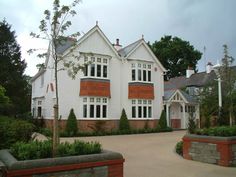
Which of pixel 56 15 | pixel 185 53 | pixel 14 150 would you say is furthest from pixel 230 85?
pixel 185 53

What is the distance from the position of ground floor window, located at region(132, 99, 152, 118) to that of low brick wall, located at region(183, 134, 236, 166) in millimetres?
14802

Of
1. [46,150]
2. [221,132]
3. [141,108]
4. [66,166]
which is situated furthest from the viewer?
[141,108]

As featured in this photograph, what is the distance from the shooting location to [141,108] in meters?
26.3

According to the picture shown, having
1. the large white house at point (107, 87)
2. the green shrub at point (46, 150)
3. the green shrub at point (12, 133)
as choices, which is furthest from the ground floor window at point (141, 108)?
the green shrub at point (46, 150)

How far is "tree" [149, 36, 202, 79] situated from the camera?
183 ft

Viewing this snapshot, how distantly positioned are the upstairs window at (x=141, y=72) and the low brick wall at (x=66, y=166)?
2010 centimetres

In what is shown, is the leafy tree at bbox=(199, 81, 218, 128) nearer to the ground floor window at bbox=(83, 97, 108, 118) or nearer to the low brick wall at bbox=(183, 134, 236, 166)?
the ground floor window at bbox=(83, 97, 108, 118)

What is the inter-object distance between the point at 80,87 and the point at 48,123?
470cm

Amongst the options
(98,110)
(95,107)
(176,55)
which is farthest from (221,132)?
(176,55)

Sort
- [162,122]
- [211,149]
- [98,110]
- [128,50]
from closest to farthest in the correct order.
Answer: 1. [211,149]
2. [98,110]
3. [162,122]
4. [128,50]

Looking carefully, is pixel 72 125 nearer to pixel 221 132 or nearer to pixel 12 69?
pixel 12 69

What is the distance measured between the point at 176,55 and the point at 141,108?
1287 inches

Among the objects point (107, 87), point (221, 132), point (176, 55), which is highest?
point (176, 55)

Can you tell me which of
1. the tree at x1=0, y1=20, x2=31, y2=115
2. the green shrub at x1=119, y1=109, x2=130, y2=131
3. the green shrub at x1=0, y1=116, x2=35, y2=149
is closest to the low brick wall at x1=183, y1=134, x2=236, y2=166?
the green shrub at x1=0, y1=116, x2=35, y2=149
